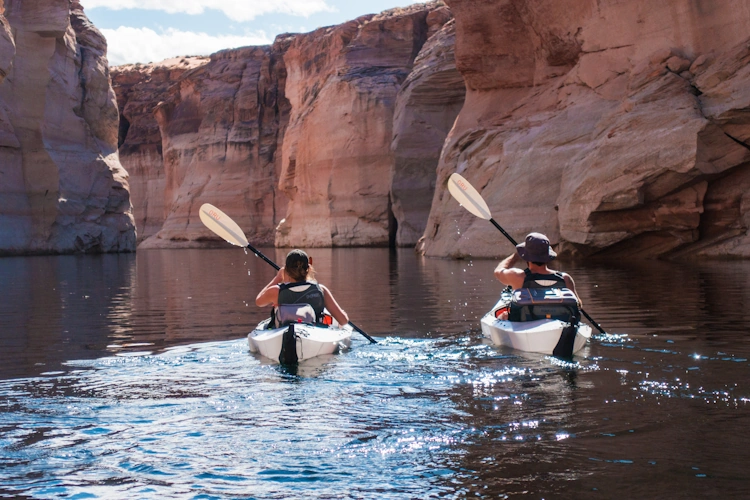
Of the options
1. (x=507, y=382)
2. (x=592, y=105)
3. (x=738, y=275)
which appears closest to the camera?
(x=507, y=382)

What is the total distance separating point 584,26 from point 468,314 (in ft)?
53.0

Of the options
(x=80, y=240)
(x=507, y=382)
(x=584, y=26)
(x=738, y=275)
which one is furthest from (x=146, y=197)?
(x=507, y=382)

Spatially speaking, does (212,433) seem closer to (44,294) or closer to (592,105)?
(44,294)

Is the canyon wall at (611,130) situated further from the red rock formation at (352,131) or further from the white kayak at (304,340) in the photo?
the red rock formation at (352,131)

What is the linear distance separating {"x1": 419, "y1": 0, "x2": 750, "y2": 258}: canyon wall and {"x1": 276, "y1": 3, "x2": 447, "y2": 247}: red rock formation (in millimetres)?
16477

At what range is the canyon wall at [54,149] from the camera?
39.9 m

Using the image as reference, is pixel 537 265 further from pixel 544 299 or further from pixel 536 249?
pixel 544 299

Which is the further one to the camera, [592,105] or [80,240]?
[80,240]

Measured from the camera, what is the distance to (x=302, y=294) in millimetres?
7699

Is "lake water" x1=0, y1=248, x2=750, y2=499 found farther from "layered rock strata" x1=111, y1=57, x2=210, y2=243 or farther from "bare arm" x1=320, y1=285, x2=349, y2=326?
"layered rock strata" x1=111, y1=57, x2=210, y2=243

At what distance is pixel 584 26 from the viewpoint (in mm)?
24297

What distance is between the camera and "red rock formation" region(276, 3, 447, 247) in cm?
4534

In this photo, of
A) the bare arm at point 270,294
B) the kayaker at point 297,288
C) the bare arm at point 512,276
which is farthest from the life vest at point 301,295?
the bare arm at point 512,276

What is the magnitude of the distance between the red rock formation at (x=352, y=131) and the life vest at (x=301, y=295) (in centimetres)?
3623
